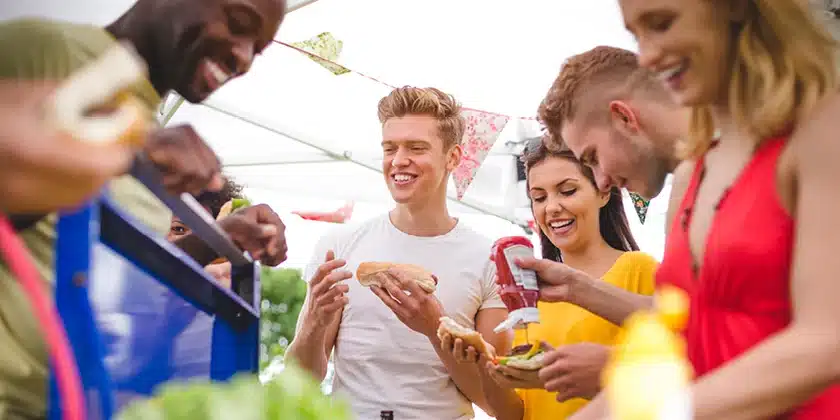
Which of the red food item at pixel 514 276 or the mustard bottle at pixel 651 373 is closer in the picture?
the mustard bottle at pixel 651 373

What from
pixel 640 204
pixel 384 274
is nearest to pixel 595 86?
pixel 384 274

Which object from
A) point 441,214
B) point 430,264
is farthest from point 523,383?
point 441,214

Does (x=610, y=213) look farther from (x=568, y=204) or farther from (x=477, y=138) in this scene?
(x=477, y=138)

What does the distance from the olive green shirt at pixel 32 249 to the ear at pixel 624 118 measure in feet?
4.09

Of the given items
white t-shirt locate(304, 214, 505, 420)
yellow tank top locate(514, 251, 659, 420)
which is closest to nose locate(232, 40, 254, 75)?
yellow tank top locate(514, 251, 659, 420)

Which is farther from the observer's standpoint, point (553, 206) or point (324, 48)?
point (324, 48)

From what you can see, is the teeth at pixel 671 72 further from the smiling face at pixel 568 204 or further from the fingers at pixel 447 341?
the smiling face at pixel 568 204

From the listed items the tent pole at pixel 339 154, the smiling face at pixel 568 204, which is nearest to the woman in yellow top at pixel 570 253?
the smiling face at pixel 568 204

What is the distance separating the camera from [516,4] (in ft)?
14.5

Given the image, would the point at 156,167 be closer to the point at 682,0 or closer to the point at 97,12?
the point at 97,12

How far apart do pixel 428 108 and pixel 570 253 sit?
802 millimetres

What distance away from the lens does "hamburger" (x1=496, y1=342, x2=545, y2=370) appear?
1.96 m

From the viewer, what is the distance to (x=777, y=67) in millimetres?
1241

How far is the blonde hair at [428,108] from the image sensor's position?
10.1ft
